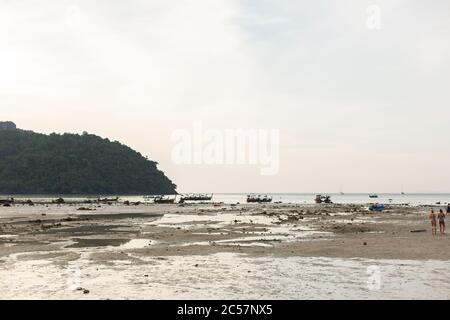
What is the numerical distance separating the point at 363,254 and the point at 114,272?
44.2 ft

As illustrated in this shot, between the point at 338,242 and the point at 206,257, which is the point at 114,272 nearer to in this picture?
the point at 206,257

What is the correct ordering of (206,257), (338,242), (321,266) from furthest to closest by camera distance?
(338,242)
(206,257)
(321,266)

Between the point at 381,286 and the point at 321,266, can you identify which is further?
the point at 321,266

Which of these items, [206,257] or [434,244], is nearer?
[206,257]

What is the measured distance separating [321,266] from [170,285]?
766 centimetres

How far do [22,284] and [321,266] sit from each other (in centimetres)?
1264

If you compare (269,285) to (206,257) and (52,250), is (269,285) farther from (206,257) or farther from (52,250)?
(52,250)

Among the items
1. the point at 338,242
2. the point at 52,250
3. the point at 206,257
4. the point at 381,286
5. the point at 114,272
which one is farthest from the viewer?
the point at 338,242

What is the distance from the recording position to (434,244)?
28750 mm
